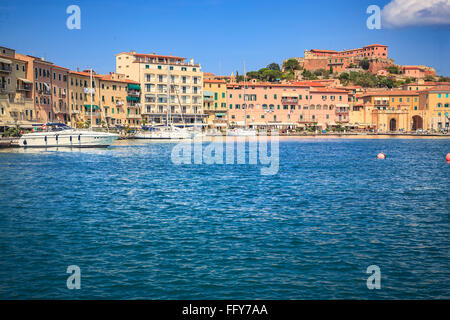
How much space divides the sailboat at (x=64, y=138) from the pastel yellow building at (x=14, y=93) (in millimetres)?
5058

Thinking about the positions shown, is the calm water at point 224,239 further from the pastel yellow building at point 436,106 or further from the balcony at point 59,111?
the pastel yellow building at point 436,106

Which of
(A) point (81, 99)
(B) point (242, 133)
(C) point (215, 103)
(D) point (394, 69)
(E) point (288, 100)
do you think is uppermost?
(D) point (394, 69)

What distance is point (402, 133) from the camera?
345 ft

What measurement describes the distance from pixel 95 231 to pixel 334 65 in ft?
524

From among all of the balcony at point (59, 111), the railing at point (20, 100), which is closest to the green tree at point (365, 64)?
the balcony at point (59, 111)

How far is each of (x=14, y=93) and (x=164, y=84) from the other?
127 feet

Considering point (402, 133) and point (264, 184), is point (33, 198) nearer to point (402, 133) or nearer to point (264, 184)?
point (264, 184)

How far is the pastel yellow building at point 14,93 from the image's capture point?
57219 millimetres

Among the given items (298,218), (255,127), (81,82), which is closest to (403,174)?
(298,218)

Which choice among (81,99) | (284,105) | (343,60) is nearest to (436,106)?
(284,105)

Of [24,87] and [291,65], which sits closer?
[24,87]

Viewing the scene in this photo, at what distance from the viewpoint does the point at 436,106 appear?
107m

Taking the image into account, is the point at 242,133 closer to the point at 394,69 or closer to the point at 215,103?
the point at 215,103

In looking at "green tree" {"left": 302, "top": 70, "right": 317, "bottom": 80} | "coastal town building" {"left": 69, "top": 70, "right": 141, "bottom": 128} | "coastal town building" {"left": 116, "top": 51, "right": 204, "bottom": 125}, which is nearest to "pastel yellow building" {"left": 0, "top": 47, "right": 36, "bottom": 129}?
"coastal town building" {"left": 69, "top": 70, "right": 141, "bottom": 128}
